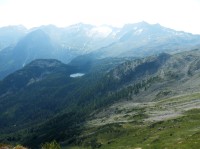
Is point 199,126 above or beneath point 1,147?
beneath

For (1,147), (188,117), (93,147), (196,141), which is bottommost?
(93,147)

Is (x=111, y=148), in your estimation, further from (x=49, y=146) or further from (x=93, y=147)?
(x=49, y=146)

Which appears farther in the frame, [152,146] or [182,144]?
[152,146]

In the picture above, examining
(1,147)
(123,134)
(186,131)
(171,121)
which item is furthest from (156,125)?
(1,147)

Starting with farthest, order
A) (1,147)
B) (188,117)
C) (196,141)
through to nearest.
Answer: (188,117) < (196,141) < (1,147)

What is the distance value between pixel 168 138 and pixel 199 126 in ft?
→ 61.9

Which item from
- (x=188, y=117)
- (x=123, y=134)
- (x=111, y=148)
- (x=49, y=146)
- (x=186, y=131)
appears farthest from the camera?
(x=123, y=134)

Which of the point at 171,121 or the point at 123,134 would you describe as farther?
the point at 123,134

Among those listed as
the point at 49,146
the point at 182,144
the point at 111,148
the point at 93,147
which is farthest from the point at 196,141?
the point at 93,147

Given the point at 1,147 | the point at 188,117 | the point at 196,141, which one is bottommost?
the point at 188,117

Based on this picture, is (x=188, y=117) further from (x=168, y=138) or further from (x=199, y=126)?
(x=168, y=138)

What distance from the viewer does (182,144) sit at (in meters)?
110

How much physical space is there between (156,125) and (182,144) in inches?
3147

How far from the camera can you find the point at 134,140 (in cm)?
16625
